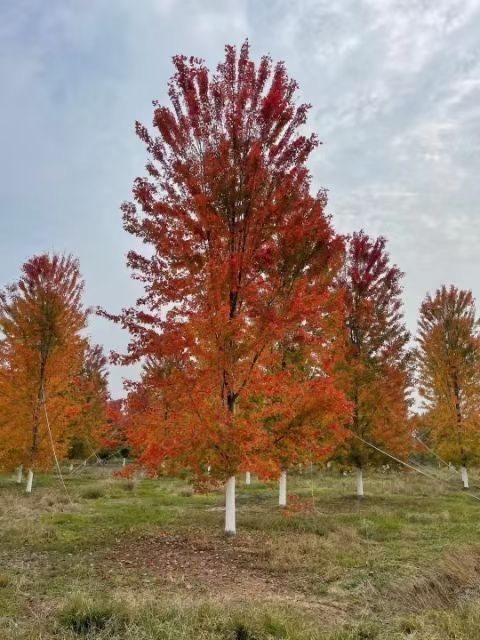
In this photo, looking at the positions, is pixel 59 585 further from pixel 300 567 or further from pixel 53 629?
pixel 300 567

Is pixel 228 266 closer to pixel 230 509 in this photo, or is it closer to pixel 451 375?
pixel 230 509

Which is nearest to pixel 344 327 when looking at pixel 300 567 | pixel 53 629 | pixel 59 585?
pixel 300 567

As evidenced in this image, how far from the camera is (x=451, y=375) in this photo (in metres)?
23.3

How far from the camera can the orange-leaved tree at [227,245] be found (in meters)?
9.33

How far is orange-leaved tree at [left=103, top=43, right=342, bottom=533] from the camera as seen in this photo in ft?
30.6

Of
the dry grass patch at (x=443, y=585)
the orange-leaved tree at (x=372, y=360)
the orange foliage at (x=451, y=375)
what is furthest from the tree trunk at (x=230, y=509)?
the orange foliage at (x=451, y=375)

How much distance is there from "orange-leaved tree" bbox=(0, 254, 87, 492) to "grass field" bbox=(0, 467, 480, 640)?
13.0ft

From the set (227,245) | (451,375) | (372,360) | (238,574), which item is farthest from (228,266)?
(451,375)

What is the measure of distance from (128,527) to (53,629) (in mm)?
7063

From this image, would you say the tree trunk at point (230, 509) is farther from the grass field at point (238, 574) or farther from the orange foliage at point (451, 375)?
the orange foliage at point (451, 375)

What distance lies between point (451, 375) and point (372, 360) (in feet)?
23.5

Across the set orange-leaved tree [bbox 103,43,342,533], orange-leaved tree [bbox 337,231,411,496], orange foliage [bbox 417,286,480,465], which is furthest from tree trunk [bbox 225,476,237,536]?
orange foliage [bbox 417,286,480,465]

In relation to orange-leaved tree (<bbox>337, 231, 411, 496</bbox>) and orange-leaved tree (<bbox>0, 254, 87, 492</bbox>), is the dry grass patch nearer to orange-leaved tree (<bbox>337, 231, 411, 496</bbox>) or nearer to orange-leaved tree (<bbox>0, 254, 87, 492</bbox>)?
orange-leaved tree (<bbox>337, 231, 411, 496</bbox>)

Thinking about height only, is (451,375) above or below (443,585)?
above
